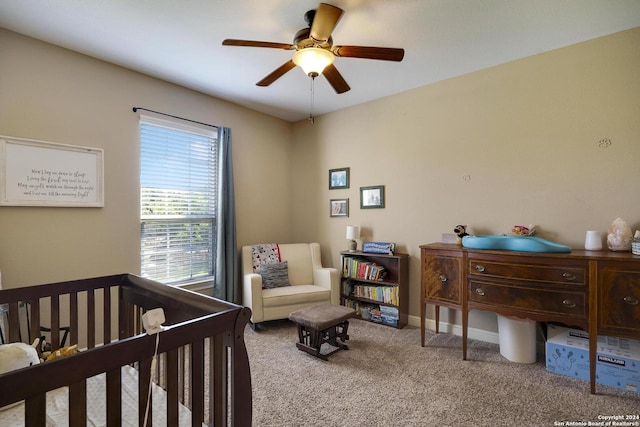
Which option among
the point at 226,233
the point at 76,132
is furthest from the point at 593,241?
the point at 76,132

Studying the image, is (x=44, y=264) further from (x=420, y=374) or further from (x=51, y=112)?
(x=420, y=374)

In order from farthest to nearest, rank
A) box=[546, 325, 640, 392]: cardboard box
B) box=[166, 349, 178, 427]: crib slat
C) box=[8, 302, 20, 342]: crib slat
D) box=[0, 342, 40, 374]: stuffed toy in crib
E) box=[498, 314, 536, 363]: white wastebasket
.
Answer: box=[498, 314, 536, 363]: white wastebasket < box=[546, 325, 640, 392]: cardboard box < box=[8, 302, 20, 342]: crib slat < box=[0, 342, 40, 374]: stuffed toy in crib < box=[166, 349, 178, 427]: crib slat

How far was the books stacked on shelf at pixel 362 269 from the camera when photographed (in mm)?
3453

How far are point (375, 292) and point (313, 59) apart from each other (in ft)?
8.26

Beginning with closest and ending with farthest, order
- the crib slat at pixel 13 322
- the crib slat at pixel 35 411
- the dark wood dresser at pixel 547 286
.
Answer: the crib slat at pixel 35 411, the crib slat at pixel 13 322, the dark wood dresser at pixel 547 286

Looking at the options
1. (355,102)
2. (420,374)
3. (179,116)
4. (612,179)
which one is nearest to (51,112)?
(179,116)

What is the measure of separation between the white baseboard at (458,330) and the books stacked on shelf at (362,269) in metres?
0.59

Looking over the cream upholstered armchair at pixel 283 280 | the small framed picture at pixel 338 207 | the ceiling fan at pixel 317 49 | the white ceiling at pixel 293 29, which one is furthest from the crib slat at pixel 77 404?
the small framed picture at pixel 338 207

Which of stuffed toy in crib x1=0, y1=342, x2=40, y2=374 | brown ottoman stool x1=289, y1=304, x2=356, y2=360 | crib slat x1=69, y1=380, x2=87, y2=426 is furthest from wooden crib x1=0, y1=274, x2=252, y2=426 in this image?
brown ottoman stool x1=289, y1=304, x2=356, y2=360

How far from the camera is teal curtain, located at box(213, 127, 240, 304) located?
3455 mm

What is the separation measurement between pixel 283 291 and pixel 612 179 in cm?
308

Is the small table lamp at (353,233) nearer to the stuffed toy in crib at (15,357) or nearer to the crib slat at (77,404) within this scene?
the stuffed toy in crib at (15,357)

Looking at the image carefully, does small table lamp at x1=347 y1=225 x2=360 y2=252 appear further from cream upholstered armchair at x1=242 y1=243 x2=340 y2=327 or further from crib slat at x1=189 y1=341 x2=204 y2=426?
crib slat at x1=189 y1=341 x2=204 y2=426

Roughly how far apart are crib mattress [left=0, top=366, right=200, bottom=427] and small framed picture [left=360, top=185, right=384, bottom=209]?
2.78 metres
